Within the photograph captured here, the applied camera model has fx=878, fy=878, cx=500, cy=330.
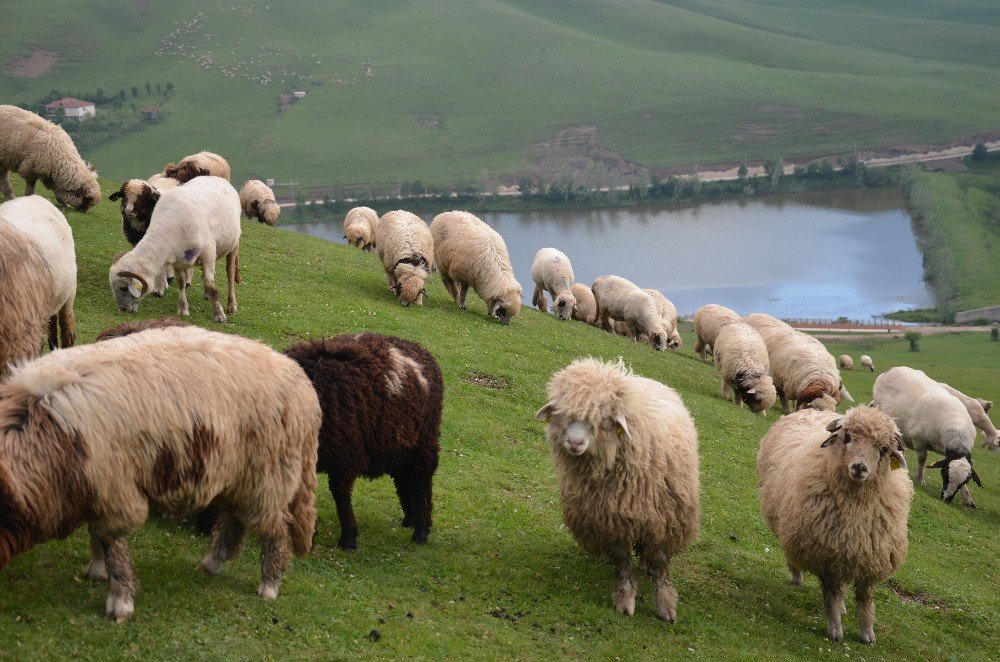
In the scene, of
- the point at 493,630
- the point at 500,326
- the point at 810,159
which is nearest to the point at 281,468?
the point at 493,630

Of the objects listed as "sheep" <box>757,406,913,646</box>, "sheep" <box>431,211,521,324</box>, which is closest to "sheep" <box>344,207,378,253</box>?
"sheep" <box>431,211,521,324</box>

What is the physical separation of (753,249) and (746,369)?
89.3 m

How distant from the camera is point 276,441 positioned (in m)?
7.54

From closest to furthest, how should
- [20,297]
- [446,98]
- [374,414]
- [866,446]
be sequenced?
[20,297] → [374,414] → [866,446] → [446,98]

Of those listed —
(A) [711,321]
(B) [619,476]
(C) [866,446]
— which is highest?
(C) [866,446]

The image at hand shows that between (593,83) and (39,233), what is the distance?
601 feet

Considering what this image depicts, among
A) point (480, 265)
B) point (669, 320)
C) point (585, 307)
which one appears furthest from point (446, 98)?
point (480, 265)

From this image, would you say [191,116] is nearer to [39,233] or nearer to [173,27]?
[173,27]

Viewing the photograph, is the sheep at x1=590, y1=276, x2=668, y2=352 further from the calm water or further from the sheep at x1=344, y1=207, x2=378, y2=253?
the calm water

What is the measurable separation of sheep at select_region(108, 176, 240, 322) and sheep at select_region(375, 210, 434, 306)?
6.04 meters

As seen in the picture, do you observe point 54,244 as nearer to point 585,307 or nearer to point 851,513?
point 851,513

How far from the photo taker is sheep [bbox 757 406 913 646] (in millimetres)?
10078

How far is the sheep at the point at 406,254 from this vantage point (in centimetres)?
2175

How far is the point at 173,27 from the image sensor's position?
189 meters
